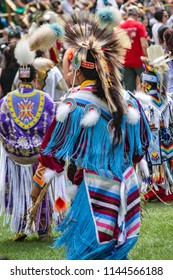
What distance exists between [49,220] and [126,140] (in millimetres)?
2143

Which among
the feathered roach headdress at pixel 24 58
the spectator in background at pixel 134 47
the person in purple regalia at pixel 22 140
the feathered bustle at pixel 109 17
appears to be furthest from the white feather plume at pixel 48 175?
the spectator in background at pixel 134 47

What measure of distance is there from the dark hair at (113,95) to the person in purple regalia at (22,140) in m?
1.81

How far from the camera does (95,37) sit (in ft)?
17.2

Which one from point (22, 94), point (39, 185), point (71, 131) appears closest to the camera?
point (71, 131)

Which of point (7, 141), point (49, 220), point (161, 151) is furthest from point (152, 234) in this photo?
point (161, 151)

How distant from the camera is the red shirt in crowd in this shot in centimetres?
1360

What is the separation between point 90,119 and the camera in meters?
5.04

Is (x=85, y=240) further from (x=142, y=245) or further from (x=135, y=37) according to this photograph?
(x=135, y=37)

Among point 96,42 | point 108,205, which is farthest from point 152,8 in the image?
point 108,205

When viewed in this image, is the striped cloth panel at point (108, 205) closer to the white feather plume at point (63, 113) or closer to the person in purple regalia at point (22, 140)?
the white feather plume at point (63, 113)

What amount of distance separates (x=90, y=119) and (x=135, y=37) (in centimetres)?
881

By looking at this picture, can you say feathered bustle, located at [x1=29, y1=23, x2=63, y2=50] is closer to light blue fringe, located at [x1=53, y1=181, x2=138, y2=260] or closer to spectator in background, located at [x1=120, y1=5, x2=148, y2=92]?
light blue fringe, located at [x1=53, y1=181, x2=138, y2=260]

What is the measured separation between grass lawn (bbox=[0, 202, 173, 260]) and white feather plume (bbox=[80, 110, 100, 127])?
1.43 m

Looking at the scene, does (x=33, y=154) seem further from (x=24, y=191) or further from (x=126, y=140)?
(x=126, y=140)
